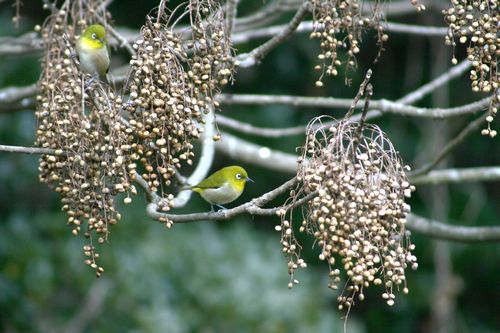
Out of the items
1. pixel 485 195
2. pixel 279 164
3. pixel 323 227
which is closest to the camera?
pixel 323 227

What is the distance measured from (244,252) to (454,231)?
2889 mm

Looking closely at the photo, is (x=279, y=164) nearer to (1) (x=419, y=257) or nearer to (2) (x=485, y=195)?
(1) (x=419, y=257)

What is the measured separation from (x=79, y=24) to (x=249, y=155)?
2033 mm

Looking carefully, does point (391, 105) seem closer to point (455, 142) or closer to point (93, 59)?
point (455, 142)

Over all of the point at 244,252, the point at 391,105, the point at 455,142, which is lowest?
the point at 244,252

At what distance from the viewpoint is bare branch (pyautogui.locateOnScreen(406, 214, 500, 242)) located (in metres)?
5.44

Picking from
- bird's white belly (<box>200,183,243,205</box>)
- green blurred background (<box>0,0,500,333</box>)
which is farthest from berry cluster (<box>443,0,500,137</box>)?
green blurred background (<box>0,0,500,333</box>)

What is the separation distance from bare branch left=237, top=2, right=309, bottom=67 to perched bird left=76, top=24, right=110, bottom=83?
27.7 inches

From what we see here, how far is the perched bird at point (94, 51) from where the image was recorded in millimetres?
4426

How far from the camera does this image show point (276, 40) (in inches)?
184

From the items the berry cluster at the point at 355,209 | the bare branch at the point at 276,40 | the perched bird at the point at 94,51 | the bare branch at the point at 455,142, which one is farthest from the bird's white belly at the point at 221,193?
the berry cluster at the point at 355,209

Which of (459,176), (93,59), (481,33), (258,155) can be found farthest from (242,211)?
(258,155)

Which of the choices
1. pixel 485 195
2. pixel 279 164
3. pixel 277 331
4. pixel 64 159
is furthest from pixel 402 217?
pixel 485 195

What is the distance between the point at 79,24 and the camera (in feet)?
16.0
